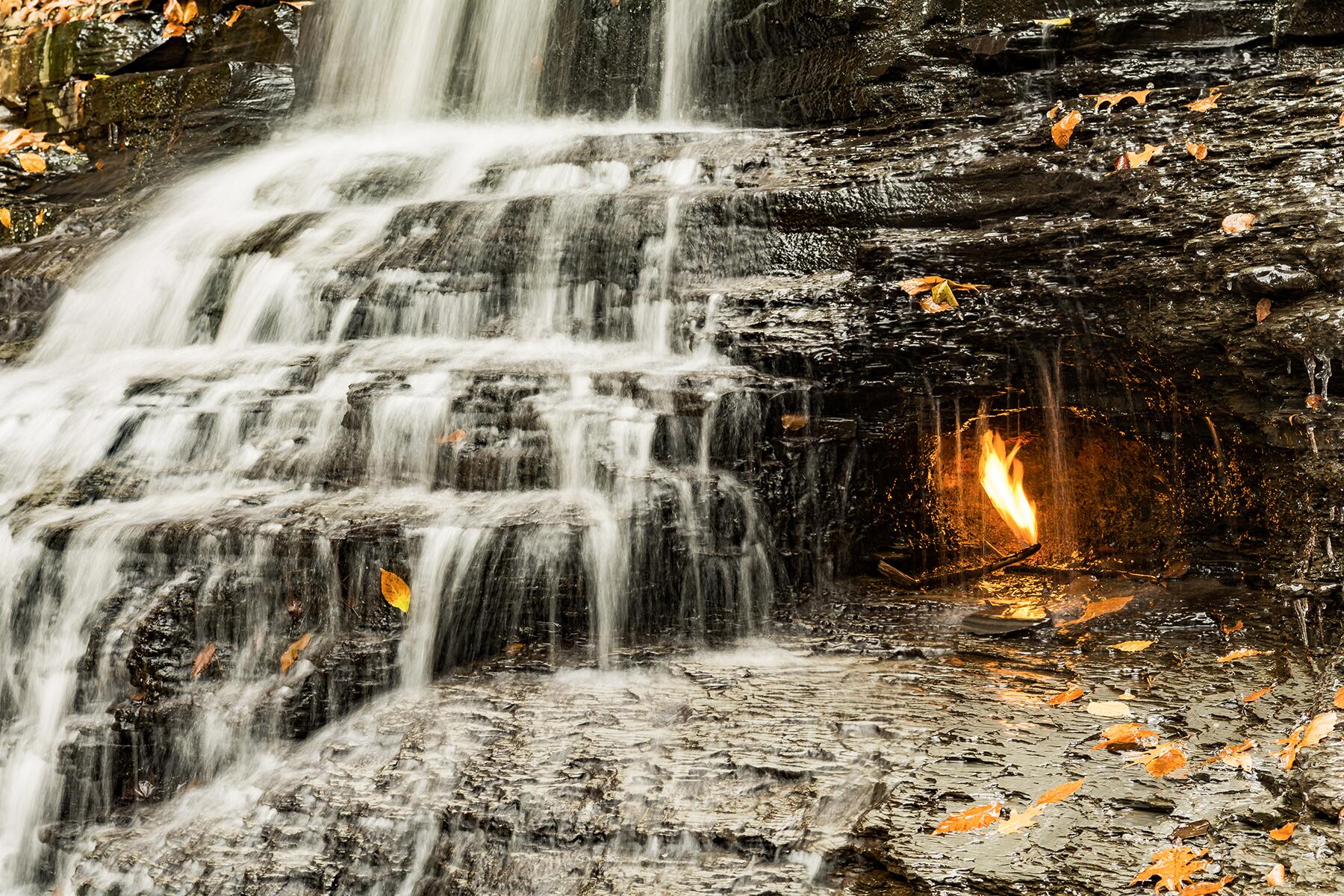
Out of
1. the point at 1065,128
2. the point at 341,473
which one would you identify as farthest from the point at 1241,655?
the point at 341,473

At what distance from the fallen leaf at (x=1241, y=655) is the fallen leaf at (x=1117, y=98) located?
3.26 metres

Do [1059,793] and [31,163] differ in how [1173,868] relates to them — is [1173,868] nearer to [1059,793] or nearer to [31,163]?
[1059,793]

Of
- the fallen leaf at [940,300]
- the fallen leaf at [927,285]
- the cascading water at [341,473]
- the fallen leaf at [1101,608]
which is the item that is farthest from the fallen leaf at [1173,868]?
the fallen leaf at [927,285]

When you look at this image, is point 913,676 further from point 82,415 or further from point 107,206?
point 107,206

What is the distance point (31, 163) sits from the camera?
872 cm

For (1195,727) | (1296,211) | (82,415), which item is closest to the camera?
(1195,727)

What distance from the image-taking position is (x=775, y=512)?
487 centimetres

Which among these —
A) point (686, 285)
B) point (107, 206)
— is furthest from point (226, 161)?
point (686, 285)

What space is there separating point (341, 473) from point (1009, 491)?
370cm

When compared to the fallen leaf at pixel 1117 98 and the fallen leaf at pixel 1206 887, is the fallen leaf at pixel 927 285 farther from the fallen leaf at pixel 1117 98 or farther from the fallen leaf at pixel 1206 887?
the fallen leaf at pixel 1206 887

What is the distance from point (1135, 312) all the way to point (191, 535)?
15.2 ft

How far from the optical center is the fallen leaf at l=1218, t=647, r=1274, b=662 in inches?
152

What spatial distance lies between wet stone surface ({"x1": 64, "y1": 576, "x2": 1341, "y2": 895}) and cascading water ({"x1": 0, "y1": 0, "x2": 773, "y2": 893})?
0.18 metres

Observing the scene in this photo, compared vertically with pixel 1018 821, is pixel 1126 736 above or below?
above
